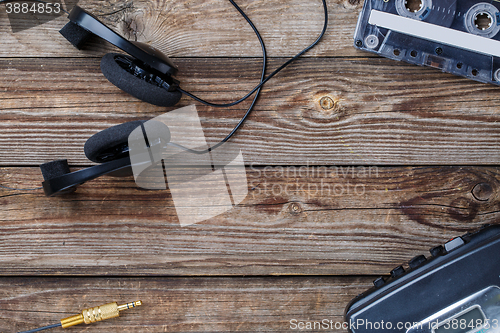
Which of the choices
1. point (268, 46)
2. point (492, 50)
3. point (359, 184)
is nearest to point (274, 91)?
point (268, 46)

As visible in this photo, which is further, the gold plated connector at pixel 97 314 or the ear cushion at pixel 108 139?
the gold plated connector at pixel 97 314

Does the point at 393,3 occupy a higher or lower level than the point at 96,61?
higher

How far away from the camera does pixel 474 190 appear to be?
0.75m

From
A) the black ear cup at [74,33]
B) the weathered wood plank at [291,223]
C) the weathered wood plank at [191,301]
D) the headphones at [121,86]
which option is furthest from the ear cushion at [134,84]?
the weathered wood plank at [191,301]

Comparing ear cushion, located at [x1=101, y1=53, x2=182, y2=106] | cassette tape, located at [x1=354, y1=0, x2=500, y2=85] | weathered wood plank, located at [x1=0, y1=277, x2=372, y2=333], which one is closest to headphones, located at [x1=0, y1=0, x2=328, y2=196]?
ear cushion, located at [x1=101, y1=53, x2=182, y2=106]

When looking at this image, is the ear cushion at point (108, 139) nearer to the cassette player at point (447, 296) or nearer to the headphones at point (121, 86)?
the headphones at point (121, 86)

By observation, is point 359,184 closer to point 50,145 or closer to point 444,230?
point 444,230

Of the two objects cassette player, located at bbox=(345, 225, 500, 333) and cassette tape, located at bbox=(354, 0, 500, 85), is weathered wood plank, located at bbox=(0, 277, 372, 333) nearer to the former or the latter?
cassette player, located at bbox=(345, 225, 500, 333)

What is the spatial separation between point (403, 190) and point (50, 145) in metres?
0.86

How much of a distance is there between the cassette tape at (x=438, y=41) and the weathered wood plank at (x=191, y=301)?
56cm

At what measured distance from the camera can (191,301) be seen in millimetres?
756

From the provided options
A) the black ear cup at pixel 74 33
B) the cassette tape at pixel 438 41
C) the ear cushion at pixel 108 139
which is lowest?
the ear cushion at pixel 108 139

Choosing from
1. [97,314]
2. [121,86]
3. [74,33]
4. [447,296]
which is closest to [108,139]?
[121,86]

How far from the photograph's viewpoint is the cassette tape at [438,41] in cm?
74
